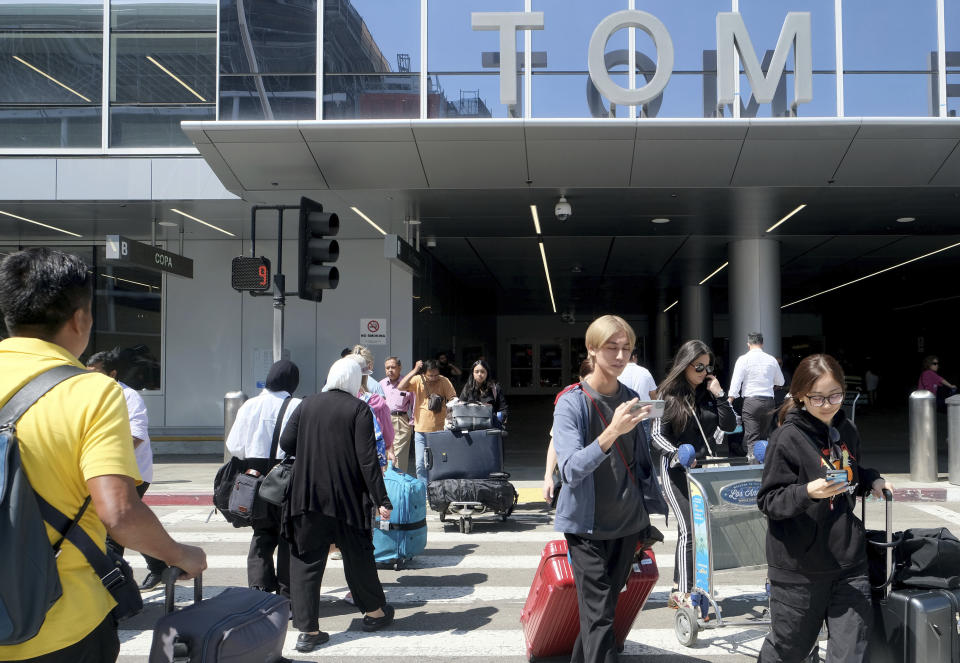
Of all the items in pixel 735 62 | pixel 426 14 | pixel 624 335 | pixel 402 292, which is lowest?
pixel 624 335

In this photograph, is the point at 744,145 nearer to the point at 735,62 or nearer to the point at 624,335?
the point at 735,62

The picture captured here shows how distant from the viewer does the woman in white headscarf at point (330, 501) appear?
16.1ft

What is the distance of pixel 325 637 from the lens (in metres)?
4.93

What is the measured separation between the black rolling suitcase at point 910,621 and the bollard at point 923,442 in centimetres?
832

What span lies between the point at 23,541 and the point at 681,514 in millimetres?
4119

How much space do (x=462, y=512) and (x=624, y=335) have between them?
→ 5.07 metres

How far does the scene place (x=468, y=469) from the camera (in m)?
8.39

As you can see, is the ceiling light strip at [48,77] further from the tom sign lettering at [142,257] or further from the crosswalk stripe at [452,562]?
the crosswalk stripe at [452,562]

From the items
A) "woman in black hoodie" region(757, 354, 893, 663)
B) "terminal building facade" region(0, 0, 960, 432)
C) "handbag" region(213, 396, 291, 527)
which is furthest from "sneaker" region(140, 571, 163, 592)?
"terminal building facade" region(0, 0, 960, 432)

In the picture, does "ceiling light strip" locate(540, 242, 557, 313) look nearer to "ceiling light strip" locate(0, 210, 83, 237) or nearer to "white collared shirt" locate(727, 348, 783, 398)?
"white collared shirt" locate(727, 348, 783, 398)

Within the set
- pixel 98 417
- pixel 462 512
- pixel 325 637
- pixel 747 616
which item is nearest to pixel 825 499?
pixel 747 616

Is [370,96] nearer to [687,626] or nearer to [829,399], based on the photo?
[687,626]

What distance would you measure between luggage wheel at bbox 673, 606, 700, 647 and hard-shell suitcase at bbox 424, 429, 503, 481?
3.79 metres

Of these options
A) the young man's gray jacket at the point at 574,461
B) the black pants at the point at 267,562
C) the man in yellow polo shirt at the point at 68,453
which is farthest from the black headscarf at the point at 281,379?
the man in yellow polo shirt at the point at 68,453
